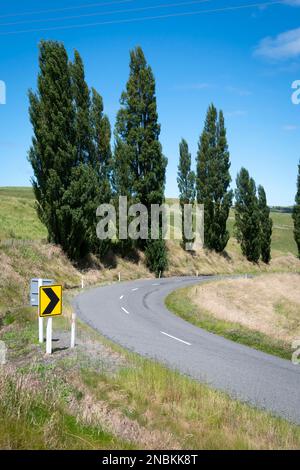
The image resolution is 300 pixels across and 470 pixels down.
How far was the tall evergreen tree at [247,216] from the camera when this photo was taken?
58.0 meters

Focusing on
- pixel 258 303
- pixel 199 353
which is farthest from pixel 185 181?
pixel 199 353

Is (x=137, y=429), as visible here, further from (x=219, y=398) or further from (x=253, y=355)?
(x=253, y=355)

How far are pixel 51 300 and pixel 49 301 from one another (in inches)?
2.7

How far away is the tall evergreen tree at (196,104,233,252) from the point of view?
5184cm

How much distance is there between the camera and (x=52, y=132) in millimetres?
29484

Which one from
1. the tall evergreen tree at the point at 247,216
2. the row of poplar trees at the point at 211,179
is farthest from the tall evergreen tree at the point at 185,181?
the tall evergreen tree at the point at 247,216

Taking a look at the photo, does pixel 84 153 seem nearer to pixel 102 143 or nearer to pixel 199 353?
pixel 102 143

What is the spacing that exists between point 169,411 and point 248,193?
5375cm

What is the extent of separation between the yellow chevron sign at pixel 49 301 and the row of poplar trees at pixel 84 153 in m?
19.3

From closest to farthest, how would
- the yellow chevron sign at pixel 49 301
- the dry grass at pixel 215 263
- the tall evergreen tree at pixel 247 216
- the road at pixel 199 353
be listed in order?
the road at pixel 199 353
the yellow chevron sign at pixel 49 301
the dry grass at pixel 215 263
the tall evergreen tree at pixel 247 216

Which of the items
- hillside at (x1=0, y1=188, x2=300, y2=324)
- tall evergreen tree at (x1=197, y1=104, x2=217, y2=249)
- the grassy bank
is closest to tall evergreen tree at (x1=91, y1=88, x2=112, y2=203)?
hillside at (x1=0, y1=188, x2=300, y2=324)

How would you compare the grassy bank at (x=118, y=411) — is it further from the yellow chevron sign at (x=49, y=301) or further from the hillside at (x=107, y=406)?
the yellow chevron sign at (x=49, y=301)

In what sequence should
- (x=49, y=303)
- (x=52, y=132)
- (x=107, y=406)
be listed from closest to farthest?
(x=107, y=406), (x=49, y=303), (x=52, y=132)
